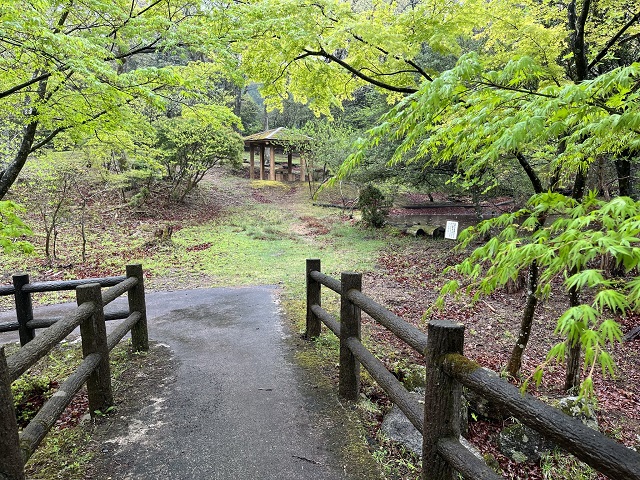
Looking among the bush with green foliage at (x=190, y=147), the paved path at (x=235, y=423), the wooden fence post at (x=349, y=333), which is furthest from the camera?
the bush with green foliage at (x=190, y=147)

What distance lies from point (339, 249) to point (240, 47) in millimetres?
8740

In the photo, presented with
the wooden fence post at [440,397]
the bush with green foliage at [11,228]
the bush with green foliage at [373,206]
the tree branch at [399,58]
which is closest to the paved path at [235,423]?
the wooden fence post at [440,397]

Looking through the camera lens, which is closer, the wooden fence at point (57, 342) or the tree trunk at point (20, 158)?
the wooden fence at point (57, 342)

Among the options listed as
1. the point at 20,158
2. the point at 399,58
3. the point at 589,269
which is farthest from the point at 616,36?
the point at 20,158

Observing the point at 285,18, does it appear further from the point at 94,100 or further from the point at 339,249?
the point at 339,249

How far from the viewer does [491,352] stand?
5.98 meters

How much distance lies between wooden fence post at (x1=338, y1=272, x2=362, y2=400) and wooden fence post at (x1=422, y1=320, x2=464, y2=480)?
49.8 inches

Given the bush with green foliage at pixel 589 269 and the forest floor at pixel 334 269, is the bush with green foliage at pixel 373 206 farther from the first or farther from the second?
the bush with green foliage at pixel 589 269

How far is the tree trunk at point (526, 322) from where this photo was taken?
4367 millimetres

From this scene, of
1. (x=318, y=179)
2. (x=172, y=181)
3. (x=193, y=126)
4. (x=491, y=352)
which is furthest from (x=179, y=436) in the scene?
(x=318, y=179)

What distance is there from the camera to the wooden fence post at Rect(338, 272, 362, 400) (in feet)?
10.7

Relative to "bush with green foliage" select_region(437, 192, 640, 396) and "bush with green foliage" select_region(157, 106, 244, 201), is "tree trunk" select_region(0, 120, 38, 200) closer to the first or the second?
"bush with green foliage" select_region(437, 192, 640, 396)

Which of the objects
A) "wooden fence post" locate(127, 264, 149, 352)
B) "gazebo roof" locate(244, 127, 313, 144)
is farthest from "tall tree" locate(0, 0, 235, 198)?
"gazebo roof" locate(244, 127, 313, 144)

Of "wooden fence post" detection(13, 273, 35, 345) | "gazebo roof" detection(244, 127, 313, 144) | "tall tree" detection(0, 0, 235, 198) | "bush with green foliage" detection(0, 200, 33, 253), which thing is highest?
"gazebo roof" detection(244, 127, 313, 144)
